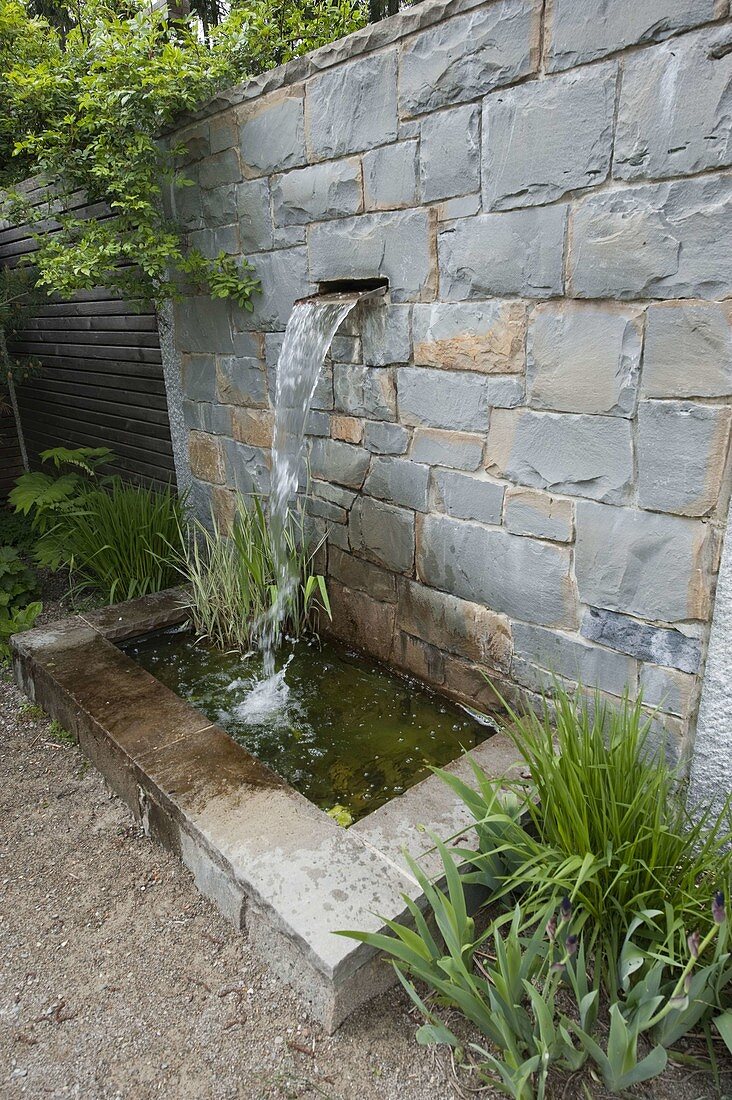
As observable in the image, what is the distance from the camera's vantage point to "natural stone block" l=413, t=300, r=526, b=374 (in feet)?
7.36

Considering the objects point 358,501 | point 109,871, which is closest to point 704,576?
point 358,501

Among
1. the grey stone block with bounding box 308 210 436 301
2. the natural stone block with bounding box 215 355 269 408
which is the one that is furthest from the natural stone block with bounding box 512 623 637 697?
the natural stone block with bounding box 215 355 269 408

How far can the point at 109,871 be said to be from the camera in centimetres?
222

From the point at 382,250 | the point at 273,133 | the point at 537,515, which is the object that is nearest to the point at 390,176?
the point at 382,250

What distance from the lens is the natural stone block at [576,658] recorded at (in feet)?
7.11

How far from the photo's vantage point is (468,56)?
2143 mm

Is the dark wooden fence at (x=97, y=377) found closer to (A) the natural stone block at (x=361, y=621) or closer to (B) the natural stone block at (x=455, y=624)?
(A) the natural stone block at (x=361, y=621)

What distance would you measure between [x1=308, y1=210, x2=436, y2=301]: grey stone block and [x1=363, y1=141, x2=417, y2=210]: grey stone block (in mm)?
38

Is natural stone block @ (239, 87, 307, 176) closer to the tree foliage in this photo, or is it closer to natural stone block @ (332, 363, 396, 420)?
the tree foliage

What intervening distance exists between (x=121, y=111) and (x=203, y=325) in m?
0.95

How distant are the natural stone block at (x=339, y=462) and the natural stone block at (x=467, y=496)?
0.42m

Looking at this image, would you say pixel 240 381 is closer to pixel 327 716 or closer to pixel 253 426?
pixel 253 426

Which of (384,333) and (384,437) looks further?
(384,437)

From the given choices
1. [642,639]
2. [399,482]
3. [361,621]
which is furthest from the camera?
[361,621]
